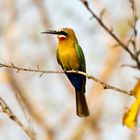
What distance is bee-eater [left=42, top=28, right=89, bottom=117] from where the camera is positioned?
5.59 m

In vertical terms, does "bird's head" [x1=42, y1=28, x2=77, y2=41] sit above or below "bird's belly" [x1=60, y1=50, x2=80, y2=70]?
above

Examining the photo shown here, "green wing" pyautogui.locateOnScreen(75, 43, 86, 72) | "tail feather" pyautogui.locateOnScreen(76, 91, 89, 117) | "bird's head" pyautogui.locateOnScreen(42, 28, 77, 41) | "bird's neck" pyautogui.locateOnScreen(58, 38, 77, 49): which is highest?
"bird's head" pyautogui.locateOnScreen(42, 28, 77, 41)

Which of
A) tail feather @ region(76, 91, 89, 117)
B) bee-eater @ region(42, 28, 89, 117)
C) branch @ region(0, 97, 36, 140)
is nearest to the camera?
branch @ region(0, 97, 36, 140)

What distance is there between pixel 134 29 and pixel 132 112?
634 mm

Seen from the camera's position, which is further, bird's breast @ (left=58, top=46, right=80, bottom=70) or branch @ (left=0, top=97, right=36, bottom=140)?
bird's breast @ (left=58, top=46, right=80, bottom=70)

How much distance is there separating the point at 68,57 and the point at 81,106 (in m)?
0.47

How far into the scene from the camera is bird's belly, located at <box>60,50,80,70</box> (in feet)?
18.4

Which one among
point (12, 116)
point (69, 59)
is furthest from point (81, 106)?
point (12, 116)

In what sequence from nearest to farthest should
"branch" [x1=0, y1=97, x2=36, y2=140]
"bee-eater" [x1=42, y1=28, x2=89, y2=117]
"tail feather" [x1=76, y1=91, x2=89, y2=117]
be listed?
"branch" [x1=0, y1=97, x2=36, y2=140], "tail feather" [x1=76, y1=91, x2=89, y2=117], "bee-eater" [x1=42, y1=28, x2=89, y2=117]

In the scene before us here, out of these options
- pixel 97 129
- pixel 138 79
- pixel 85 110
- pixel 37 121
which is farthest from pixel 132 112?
pixel 37 121

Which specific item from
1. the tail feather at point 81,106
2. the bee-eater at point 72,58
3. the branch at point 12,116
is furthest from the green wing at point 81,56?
the branch at point 12,116

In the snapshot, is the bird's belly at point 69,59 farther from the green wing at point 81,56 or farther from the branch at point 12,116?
the branch at point 12,116

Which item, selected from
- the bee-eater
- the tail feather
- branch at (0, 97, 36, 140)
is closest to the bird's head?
the bee-eater

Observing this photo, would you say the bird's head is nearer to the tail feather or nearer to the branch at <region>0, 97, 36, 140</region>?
the tail feather
